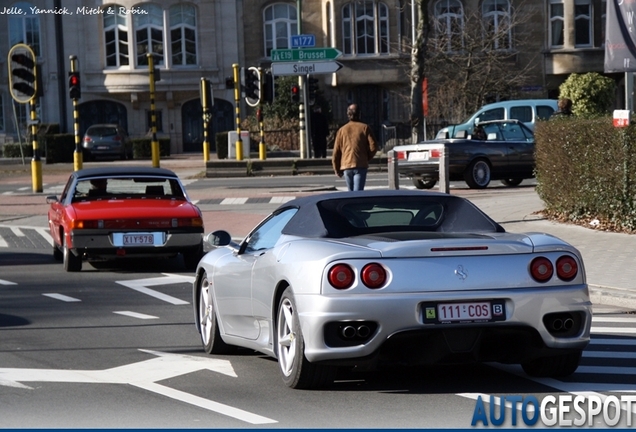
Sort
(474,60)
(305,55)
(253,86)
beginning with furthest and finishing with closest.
A: (474,60) → (253,86) → (305,55)

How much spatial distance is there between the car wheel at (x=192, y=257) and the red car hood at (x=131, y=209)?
466mm

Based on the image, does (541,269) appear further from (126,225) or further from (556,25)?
(556,25)

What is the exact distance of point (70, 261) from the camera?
15.7m

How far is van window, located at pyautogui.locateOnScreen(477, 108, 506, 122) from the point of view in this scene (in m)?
Answer: 36.2

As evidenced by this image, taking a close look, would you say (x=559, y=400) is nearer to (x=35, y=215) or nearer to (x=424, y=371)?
(x=424, y=371)

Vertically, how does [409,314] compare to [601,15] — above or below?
below

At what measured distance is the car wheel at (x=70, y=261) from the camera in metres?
15.6

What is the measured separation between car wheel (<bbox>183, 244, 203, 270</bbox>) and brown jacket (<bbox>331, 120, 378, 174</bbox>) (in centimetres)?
452

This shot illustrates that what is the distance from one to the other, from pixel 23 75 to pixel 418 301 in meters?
25.2

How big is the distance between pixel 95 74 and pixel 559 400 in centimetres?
5251

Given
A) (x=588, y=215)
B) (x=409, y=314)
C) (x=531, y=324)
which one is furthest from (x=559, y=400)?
(x=588, y=215)

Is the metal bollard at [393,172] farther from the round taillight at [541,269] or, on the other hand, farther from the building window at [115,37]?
the building window at [115,37]

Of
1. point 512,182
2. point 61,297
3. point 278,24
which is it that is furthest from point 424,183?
point 278,24

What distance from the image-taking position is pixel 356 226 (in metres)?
8.67
